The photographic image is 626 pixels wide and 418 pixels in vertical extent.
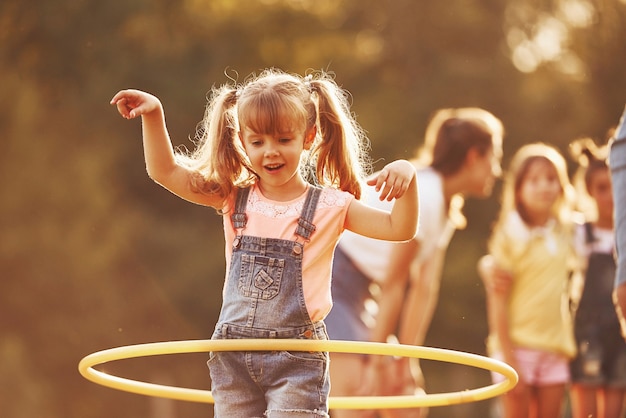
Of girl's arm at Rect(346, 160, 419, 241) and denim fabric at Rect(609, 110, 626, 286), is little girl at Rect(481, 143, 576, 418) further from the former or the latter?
denim fabric at Rect(609, 110, 626, 286)

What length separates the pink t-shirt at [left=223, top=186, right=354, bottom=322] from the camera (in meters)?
3.27

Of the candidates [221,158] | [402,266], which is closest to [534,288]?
[402,266]

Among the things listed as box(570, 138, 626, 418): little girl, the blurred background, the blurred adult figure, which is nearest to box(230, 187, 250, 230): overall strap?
the blurred adult figure

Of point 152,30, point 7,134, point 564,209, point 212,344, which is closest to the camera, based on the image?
point 212,344

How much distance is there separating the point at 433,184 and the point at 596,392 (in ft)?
5.28

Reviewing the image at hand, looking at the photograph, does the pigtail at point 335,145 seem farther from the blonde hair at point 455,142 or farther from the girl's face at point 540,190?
the girl's face at point 540,190

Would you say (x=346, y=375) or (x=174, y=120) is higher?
(x=174, y=120)

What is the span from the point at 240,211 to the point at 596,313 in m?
3.58

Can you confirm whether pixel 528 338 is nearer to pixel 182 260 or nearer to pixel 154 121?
pixel 154 121

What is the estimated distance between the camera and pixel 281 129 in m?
3.28

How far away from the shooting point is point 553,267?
626 cm

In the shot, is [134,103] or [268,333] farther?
[134,103]

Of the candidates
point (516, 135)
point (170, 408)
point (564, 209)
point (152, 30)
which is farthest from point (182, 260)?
point (564, 209)

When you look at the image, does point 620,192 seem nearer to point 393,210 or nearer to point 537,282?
point 393,210
